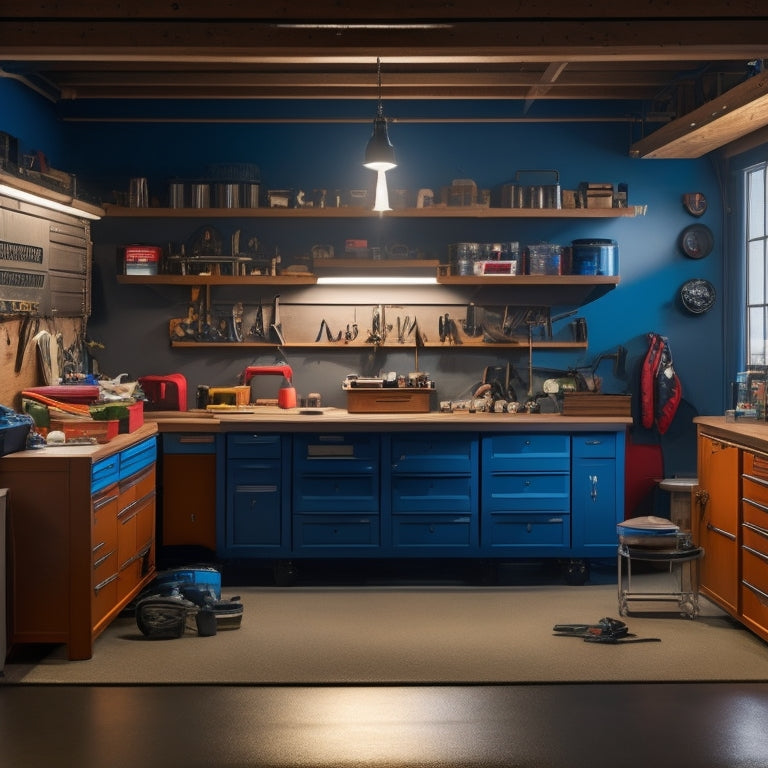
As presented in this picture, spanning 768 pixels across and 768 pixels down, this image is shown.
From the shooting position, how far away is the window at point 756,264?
6953mm

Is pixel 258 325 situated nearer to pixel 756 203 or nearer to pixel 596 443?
pixel 596 443

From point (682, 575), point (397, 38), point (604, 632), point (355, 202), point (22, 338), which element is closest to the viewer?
point (397, 38)

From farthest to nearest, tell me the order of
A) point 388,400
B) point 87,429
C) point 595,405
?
1. point 388,400
2. point 595,405
3. point 87,429

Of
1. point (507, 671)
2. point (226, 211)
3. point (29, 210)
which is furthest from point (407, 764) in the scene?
point (226, 211)

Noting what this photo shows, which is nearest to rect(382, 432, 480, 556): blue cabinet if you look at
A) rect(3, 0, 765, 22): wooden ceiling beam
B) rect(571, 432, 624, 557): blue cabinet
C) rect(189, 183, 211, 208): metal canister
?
rect(571, 432, 624, 557): blue cabinet

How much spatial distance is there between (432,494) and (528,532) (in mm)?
629

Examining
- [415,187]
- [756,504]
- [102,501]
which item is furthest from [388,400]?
[756,504]

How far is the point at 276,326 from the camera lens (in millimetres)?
7277

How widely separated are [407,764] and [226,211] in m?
4.24

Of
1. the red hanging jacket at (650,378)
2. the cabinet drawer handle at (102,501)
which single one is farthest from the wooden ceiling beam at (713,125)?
the cabinet drawer handle at (102,501)

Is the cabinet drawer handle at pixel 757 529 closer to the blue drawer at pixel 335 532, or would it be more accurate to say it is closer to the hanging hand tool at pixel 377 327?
the blue drawer at pixel 335 532

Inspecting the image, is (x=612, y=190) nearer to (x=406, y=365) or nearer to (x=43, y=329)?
(x=406, y=365)

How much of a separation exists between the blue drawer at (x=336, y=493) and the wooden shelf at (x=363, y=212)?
1.72 m

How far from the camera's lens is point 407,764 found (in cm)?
376
